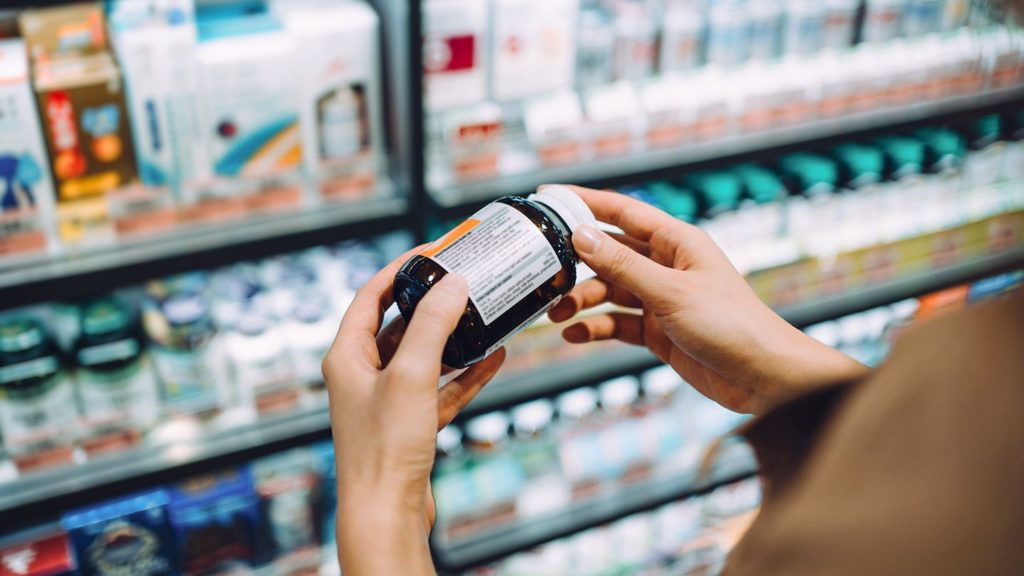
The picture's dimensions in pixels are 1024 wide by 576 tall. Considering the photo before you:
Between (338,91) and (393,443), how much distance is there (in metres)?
0.78

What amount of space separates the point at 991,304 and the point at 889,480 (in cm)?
12

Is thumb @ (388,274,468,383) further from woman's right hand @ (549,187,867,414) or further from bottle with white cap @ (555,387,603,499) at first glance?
bottle with white cap @ (555,387,603,499)

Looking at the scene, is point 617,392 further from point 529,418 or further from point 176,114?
point 176,114

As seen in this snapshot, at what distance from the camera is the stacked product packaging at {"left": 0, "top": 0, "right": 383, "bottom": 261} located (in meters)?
1.25

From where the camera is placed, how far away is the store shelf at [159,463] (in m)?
1.42

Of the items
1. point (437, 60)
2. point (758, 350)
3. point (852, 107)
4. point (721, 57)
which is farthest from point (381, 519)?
point (852, 107)

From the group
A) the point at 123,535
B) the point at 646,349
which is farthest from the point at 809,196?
the point at 123,535

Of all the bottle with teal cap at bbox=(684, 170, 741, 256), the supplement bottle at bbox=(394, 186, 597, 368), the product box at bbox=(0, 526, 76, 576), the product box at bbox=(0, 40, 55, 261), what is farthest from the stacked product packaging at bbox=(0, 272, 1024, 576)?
the supplement bottle at bbox=(394, 186, 597, 368)

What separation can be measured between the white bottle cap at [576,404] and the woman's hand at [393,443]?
1065 millimetres

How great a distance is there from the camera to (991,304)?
507mm

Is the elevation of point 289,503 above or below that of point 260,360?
below

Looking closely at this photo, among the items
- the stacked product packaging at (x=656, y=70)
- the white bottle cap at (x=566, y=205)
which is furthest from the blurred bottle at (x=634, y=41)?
the white bottle cap at (x=566, y=205)

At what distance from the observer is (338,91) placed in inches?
56.0

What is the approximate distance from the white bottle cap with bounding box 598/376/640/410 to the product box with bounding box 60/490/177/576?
3.02 feet
